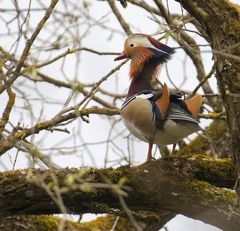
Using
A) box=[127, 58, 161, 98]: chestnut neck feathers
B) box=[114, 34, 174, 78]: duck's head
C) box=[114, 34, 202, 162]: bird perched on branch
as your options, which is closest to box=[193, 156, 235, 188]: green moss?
box=[114, 34, 202, 162]: bird perched on branch

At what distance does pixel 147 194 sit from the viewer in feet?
13.4

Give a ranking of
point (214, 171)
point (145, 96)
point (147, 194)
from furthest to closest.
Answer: point (145, 96) < point (214, 171) < point (147, 194)

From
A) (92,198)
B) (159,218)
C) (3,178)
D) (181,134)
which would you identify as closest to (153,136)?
(181,134)

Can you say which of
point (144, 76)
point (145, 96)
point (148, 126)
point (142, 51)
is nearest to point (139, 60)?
point (142, 51)

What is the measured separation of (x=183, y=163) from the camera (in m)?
4.23

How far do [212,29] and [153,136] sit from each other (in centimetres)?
114

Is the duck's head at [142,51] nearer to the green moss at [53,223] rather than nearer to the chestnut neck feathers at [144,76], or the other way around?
the chestnut neck feathers at [144,76]

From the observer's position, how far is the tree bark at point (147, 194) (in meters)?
3.97

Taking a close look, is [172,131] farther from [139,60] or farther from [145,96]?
[139,60]

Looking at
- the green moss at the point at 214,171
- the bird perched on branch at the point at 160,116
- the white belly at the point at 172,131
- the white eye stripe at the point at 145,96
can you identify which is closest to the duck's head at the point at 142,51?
the bird perched on branch at the point at 160,116

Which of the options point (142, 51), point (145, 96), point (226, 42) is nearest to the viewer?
point (226, 42)

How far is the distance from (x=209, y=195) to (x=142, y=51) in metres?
1.89

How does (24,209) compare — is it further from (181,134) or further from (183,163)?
(181,134)

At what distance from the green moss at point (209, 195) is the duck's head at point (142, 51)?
1.61 metres
